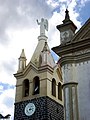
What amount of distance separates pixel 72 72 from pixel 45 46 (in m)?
15.2

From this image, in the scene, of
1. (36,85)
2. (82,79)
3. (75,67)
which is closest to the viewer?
(82,79)

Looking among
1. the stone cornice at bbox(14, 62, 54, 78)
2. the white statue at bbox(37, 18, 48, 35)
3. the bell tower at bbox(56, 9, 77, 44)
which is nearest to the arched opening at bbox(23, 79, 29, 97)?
the stone cornice at bbox(14, 62, 54, 78)

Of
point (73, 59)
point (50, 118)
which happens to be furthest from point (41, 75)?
point (73, 59)

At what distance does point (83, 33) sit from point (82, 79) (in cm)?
170

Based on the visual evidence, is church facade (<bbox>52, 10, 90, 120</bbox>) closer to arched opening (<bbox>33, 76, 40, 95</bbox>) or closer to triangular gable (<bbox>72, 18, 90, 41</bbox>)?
triangular gable (<bbox>72, 18, 90, 41</bbox>)

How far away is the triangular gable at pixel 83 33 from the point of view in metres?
11.9

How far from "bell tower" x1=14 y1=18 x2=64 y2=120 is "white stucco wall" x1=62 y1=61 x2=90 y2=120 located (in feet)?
40.0

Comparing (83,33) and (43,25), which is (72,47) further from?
(43,25)

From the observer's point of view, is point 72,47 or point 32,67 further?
point 32,67

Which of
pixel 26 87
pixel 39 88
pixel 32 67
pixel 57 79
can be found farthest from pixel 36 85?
pixel 57 79

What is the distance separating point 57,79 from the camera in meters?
26.6

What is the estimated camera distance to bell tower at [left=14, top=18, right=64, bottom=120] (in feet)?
78.9

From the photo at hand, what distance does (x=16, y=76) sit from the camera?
26797 millimetres

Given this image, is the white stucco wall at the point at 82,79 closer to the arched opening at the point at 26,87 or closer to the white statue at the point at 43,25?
the arched opening at the point at 26,87
